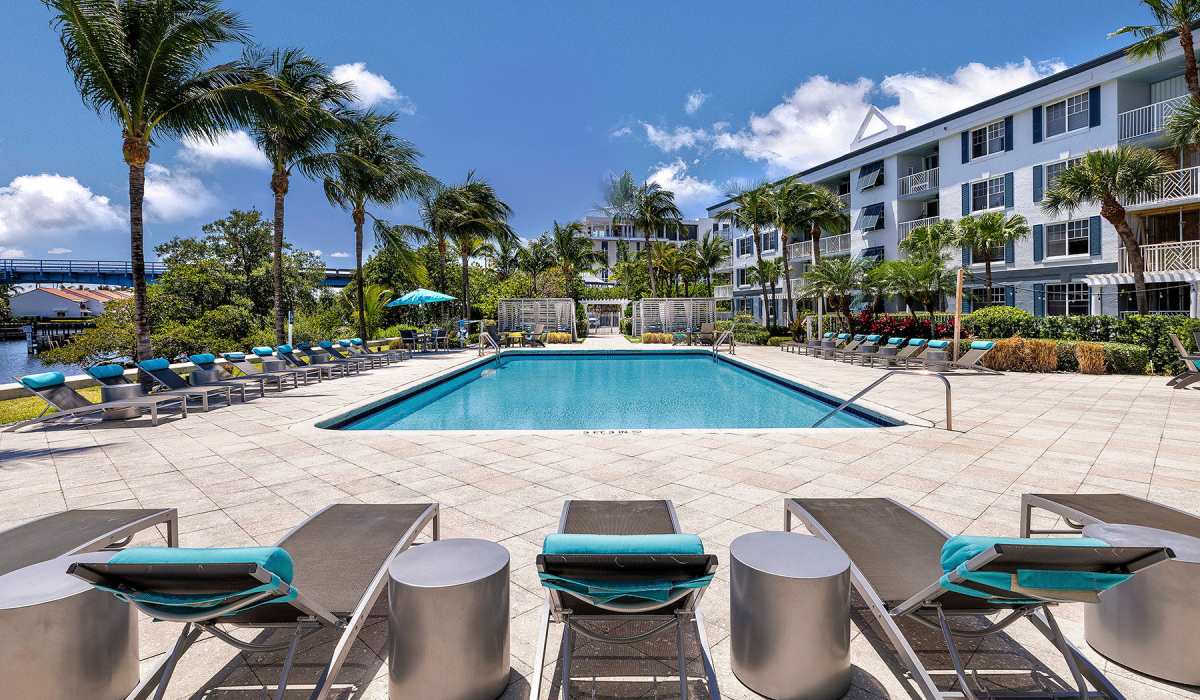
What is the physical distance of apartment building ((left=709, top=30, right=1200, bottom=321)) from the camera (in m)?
17.5

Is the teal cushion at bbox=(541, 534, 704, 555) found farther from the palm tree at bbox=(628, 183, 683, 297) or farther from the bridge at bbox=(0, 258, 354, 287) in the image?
the bridge at bbox=(0, 258, 354, 287)

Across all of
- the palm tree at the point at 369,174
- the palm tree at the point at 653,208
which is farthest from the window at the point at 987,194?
the palm tree at the point at 369,174

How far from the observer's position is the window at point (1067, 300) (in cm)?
1942

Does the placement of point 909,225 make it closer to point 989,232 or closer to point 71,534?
point 989,232

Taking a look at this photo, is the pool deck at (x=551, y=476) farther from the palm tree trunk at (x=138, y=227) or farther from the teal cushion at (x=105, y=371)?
the palm tree trunk at (x=138, y=227)

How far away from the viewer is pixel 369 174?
58.5 ft

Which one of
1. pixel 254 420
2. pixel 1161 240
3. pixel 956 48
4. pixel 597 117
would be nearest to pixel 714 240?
pixel 597 117

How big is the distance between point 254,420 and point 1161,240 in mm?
26671

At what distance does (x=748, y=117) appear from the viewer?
137ft

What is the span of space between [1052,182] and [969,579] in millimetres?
23904

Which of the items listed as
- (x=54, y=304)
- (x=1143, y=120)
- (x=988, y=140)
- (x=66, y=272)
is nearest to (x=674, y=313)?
(x=988, y=140)

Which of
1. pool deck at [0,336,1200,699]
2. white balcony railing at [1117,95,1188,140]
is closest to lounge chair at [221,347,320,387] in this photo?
pool deck at [0,336,1200,699]

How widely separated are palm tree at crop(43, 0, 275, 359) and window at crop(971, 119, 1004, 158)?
25335 mm

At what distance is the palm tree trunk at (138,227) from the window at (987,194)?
27.1 meters
